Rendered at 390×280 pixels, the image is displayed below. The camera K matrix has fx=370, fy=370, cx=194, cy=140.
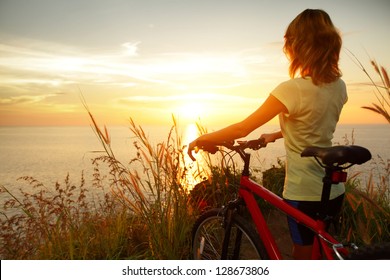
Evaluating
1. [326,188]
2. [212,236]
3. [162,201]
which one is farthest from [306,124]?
[162,201]

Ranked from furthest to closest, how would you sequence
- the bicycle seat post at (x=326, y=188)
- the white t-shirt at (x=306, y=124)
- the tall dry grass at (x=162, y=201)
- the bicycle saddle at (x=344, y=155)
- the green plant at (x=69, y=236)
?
1. the green plant at (x=69, y=236)
2. the tall dry grass at (x=162, y=201)
3. the white t-shirt at (x=306, y=124)
4. the bicycle seat post at (x=326, y=188)
5. the bicycle saddle at (x=344, y=155)

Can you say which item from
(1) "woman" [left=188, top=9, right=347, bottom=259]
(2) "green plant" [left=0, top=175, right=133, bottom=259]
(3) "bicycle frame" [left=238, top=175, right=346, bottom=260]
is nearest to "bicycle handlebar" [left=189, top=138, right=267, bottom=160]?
(1) "woman" [left=188, top=9, right=347, bottom=259]

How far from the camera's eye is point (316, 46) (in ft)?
7.65

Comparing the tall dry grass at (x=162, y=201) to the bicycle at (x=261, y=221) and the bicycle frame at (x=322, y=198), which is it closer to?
the bicycle at (x=261, y=221)

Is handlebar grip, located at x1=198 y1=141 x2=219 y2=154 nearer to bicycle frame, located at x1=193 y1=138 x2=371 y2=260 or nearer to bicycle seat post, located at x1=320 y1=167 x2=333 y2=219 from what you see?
bicycle frame, located at x1=193 y1=138 x2=371 y2=260

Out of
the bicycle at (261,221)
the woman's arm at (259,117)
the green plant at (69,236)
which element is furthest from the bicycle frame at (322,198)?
the green plant at (69,236)

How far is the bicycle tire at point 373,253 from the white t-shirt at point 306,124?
1.54 feet

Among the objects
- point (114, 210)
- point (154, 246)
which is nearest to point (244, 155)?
point (154, 246)

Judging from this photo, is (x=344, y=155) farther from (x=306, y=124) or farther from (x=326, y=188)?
(x=306, y=124)

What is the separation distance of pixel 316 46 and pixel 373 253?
1258 millimetres

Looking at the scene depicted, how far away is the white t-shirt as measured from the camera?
88.0 inches

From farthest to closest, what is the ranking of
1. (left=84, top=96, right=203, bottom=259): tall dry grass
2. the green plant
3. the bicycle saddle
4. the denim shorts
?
the green plant
(left=84, top=96, right=203, bottom=259): tall dry grass
the denim shorts
the bicycle saddle

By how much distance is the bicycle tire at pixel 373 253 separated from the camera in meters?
1.93

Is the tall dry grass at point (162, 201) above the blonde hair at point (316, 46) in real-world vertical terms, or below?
below
